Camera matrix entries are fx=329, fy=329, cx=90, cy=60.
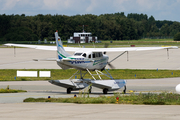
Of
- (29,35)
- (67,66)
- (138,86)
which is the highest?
(29,35)

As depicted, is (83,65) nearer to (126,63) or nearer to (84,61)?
(84,61)

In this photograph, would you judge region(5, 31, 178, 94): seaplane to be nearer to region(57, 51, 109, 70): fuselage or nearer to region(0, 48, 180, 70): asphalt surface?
region(57, 51, 109, 70): fuselage

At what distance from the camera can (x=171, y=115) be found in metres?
12.1

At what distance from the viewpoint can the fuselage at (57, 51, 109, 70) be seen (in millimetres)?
21219

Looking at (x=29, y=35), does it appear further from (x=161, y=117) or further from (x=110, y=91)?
(x=161, y=117)

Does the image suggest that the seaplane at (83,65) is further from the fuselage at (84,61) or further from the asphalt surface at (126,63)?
the asphalt surface at (126,63)

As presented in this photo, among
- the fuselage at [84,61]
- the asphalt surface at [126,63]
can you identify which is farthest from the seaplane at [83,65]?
the asphalt surface at [126,63]

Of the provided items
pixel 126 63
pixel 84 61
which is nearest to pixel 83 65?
pixel 84 61

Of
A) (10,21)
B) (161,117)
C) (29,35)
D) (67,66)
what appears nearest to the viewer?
(161,117)

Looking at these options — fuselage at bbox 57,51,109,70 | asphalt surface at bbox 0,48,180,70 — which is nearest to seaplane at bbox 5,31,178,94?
fuselage at bbox 57,51,109,70

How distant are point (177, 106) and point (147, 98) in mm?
2113

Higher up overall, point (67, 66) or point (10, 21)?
point (10, 21)

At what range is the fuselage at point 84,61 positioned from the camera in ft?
69.6

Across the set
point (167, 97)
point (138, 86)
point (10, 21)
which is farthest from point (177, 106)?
point (10, 21)
